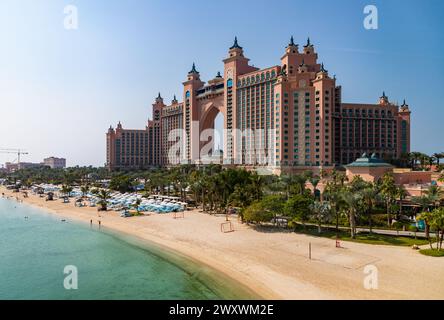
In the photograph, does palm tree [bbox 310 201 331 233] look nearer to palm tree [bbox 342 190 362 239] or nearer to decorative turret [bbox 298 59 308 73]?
palm tree [bbox 342 190 362 239]

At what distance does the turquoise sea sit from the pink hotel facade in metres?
73.2

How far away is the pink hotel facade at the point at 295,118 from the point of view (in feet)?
359

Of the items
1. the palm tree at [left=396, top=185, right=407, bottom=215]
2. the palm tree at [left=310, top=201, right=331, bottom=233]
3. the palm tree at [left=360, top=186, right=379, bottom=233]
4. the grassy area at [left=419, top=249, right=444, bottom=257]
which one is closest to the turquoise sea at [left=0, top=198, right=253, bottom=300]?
the palm tree at [left=310, top=201, right=331, bottom=233]

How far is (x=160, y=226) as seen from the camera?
6184cm

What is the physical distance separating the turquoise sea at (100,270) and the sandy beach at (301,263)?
2747mm

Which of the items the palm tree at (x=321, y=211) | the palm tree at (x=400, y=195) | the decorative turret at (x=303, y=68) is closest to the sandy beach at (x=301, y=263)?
the palm tree at (x=321, y=211)

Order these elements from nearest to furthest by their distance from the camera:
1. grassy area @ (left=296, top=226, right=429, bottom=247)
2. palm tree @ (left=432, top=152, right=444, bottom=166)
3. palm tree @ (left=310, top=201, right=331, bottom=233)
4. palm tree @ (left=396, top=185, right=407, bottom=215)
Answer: grassy area @ (left=296, top=226, right=429, bottom=247), palm tree @ (left=310, top=201, right=331, bottom=233), palm tree @ (left=396, top=185, right=407, bottom=215), palm tree @ (left=432, top=152, right=444, bottom=166)

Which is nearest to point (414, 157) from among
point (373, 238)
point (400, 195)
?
point (400, 195)

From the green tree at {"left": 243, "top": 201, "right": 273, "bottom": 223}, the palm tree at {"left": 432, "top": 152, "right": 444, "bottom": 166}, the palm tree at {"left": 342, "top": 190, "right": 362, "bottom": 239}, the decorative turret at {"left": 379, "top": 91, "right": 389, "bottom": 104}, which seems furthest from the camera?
the decorative turret at {"left": 379, "top": 91, "right": 389, "bottom": 104}

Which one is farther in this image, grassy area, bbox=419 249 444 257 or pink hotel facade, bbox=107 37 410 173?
pink hotel facade, bbox=107 37 410 173

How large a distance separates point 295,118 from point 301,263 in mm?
82017

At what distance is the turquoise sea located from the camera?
106ft
